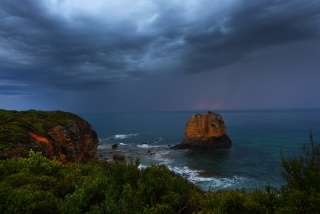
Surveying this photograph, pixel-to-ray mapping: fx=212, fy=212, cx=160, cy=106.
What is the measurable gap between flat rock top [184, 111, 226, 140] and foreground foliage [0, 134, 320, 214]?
65.4 m

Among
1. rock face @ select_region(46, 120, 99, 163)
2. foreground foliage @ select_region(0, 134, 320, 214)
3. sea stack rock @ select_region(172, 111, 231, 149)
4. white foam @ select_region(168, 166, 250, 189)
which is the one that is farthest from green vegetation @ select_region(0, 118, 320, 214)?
sea stack rock @ select_region(172, 111, 231, 149)

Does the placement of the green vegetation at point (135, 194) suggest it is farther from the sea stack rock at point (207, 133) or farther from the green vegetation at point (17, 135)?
the sea stack rock at point (207, 133)

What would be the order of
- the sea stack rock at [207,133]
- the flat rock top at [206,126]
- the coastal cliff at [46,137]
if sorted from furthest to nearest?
the flat rock top at [206,126] < the sea stack rock at [207,133] < the coastal cliff at [46,137]

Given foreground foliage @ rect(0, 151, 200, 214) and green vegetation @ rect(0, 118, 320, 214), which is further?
foreground foliage @ rect(0, 151, 200, 214)

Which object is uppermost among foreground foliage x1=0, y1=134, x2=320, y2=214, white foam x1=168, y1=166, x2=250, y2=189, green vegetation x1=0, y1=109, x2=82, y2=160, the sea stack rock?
green vegetation x1=0, y1=109, x2=82, y2=160

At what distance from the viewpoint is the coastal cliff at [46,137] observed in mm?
21866

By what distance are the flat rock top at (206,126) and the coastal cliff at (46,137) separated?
4266cm

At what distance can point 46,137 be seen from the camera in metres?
29.3

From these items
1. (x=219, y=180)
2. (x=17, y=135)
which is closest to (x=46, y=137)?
(x=17, y=135)

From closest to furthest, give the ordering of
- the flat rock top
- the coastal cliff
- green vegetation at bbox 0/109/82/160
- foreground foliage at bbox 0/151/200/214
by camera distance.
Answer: foreground foliage at bbox 0/151/200/214
green vegetation at bbox 0/109/82/160
the coastal cliff
the flat rock top

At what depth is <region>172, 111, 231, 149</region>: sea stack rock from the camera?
77875 mm

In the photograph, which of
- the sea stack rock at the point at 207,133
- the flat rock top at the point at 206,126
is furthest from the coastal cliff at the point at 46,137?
the flat rock top at the point at 206,126

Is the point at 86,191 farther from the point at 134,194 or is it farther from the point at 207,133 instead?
the point at 207,133

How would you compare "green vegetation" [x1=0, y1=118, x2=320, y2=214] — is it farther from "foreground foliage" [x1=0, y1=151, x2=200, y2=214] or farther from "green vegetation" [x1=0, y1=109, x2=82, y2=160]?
"green vegetation" [x1=0, y1=109, x2=82, y2=160]
